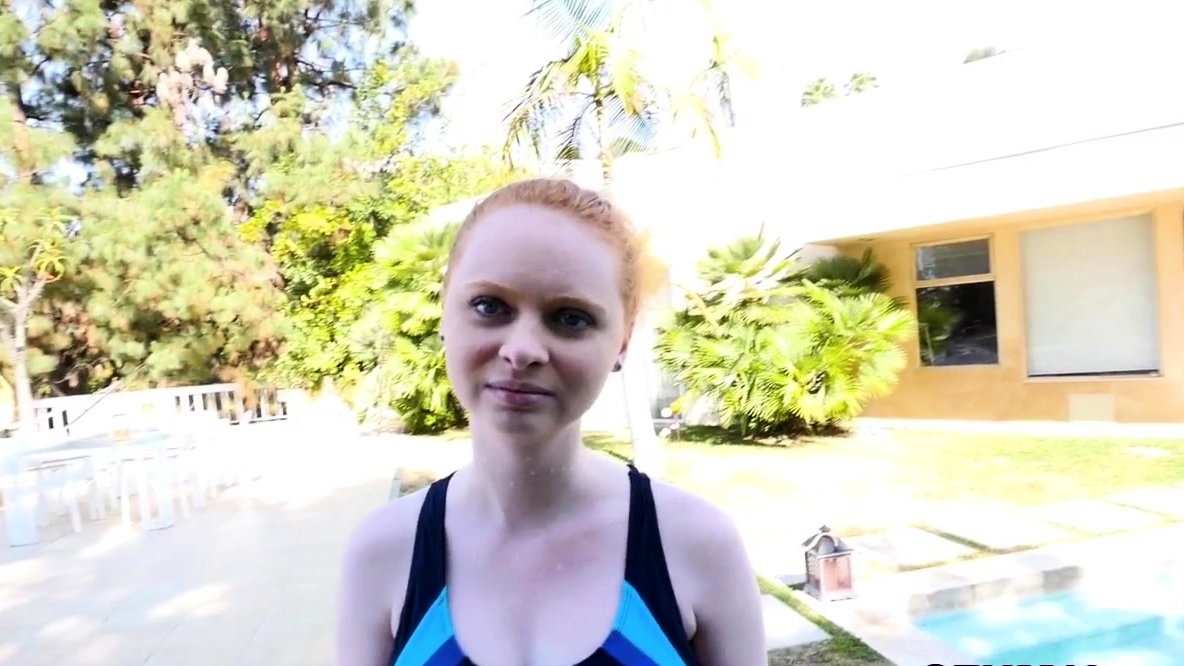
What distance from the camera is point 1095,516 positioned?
509 centimetres

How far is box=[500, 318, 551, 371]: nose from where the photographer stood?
2.23ft

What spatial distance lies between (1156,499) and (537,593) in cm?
614

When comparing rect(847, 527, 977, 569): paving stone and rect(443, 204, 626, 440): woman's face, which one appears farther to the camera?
rect(847, 527, 977, 569): paving stone

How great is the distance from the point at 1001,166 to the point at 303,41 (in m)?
12.5

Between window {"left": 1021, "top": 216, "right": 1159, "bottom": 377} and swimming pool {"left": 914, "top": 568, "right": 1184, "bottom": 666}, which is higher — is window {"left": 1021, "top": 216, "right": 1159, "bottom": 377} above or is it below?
above

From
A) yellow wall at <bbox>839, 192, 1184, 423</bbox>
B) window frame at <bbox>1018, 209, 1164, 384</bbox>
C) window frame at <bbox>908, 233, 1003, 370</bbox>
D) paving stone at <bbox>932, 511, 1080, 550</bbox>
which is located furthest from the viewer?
window frame at <bbox>908, 233, 1003, 370</bbox>

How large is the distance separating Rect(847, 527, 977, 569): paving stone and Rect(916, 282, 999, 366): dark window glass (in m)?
5.14

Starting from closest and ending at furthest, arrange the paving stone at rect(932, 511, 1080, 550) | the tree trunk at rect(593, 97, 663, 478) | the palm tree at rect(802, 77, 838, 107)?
1. the paving stone at rect(932, 511, 1080, 550)
2. the tree trunk at rect(593, 97, 663, 478)
3. the palm tree at rect(802, 77, 838, 107)

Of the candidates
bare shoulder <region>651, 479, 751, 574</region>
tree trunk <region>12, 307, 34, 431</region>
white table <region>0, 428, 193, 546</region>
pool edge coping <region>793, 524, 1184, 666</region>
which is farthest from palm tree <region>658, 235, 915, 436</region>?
tree trunk <region>12, 307, 34, 431</region>

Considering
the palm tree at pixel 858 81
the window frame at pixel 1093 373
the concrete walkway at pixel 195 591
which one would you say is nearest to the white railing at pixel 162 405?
the concrete walkway at pixel 195 591

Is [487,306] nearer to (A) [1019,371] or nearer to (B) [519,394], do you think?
(B) [519,394]

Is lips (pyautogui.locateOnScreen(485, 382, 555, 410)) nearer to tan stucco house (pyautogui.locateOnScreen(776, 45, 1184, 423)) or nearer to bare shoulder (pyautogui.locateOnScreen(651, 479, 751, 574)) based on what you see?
bare shoulder (pyautogui.locateOnScreen(651, 479, 751, 574))

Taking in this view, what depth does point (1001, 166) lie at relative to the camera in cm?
839

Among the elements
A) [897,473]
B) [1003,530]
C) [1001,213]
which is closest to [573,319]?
[1003,530]
